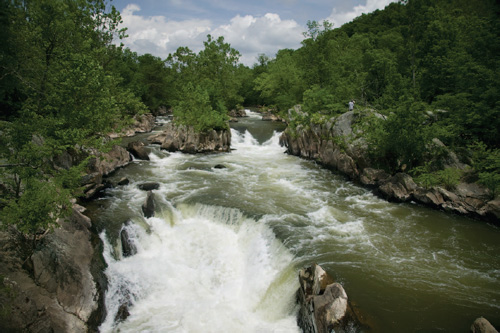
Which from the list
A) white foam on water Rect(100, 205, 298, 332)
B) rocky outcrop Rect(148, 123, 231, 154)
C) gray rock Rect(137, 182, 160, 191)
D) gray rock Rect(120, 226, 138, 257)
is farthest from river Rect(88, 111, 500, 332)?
rocky outcrop Rect(148, 123, 231, 154)

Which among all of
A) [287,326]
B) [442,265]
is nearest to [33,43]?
[287,326]

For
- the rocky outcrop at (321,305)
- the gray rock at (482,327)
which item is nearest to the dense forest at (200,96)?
the rocky outcrop at (321,305)

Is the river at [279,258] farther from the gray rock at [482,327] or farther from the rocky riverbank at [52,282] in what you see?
the rocky riverbank at [52,282]

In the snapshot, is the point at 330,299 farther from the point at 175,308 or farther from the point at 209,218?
the point at 209,218

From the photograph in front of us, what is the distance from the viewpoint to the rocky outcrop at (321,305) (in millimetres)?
7902

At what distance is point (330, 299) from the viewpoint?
8.32m

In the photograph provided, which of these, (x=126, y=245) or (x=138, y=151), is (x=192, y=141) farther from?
(x=126, y=245)

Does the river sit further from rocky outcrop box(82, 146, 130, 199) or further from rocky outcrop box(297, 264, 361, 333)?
rocky outcrop box(82, 146, 130, 199)

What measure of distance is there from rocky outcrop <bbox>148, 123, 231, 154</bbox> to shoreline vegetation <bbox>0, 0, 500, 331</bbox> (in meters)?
0.64

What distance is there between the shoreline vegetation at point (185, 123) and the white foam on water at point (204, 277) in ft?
5.40

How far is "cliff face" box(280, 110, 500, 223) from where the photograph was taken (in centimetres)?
1595

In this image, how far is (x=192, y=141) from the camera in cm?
3052

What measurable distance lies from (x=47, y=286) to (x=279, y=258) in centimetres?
837

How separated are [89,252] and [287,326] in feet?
27.0
